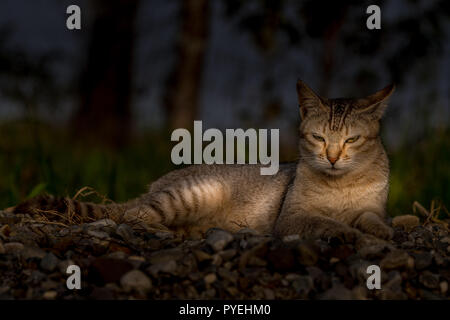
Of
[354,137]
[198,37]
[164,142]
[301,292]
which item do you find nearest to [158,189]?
[354,137]

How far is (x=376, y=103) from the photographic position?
4082mm

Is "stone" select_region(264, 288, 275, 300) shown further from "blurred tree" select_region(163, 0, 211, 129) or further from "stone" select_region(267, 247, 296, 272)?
"blurred tree" select_region(163, 0, 211, 129)

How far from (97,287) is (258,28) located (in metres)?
5.31

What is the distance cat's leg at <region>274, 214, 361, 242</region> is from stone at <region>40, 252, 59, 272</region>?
1686 mm

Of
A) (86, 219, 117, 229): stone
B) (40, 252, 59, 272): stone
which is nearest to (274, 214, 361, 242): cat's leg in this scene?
(86, 219, 117, 229): stone

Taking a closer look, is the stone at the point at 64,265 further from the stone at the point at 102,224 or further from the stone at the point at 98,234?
the stone at the point at 102,224

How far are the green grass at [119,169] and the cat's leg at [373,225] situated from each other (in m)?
1.70

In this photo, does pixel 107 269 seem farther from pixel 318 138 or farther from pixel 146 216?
pixel 318 138

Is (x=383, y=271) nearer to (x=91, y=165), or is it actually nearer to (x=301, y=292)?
(x=301, y=292)

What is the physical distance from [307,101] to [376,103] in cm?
55

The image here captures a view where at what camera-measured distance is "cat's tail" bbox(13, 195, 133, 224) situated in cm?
430

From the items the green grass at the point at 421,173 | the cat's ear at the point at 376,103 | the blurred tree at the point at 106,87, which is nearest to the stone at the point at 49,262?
the cat's ear at the point at 376,103

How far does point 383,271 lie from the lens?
10.2ft

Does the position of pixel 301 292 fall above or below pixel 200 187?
below
